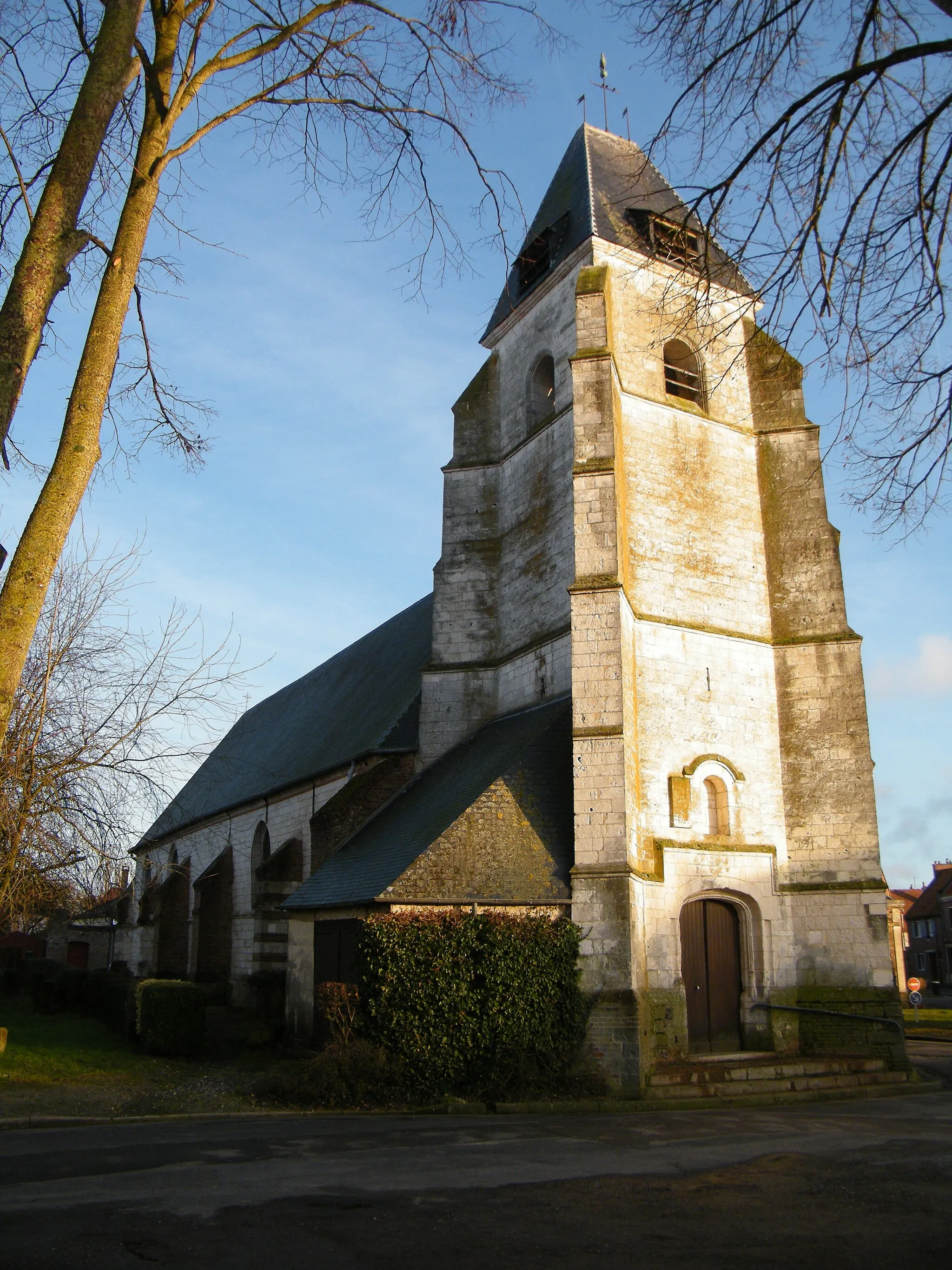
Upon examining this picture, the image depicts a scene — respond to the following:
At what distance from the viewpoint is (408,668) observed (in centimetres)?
A: 2073

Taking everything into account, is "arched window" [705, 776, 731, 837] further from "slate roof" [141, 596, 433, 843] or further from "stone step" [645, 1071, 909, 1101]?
"slate roof" [141, 596, 433, 843]

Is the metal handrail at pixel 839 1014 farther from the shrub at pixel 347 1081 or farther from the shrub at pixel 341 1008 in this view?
the shrub at pixel 341 1008

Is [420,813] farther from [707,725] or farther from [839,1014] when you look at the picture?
[839,1014]

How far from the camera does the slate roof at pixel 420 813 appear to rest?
13461 millimetres

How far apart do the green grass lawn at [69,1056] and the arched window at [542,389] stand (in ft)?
39.6

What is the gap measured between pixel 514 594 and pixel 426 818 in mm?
4471

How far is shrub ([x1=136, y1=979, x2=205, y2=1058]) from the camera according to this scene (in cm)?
1557

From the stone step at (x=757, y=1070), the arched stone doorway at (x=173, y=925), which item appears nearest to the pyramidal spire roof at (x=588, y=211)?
the stone step at (x=757, y=1070)

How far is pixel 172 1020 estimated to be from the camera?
51.2 feet

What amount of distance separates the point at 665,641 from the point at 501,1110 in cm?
684

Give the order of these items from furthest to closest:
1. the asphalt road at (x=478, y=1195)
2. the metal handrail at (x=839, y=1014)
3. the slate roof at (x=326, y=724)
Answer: the slate roof at (x=326, y=724), the metal handrail at (x=839, y=1014), the asphalt road at (x=478, y=1195)

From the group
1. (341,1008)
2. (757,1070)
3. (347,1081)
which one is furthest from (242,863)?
(757,1070)

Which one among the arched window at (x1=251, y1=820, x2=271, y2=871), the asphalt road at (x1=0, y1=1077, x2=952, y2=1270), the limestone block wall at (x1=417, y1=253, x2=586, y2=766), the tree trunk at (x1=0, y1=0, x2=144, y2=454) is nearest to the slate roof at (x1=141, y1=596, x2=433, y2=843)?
the arched window at (x1=251, y1=820, x2=271, y2=871)

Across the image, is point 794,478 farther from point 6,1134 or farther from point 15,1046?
point 15,1046
